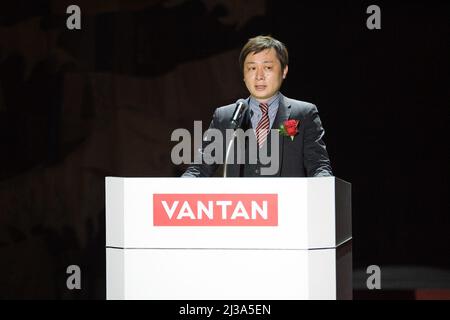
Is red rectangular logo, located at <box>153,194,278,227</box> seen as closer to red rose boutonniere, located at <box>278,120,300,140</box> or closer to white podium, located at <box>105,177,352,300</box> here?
white podium, located at <box>105,177,352,300</box>

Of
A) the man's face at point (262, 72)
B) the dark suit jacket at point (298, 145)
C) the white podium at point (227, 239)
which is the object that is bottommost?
the white podium at point (227, 239)

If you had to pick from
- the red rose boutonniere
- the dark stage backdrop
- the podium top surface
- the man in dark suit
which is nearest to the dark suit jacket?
the man in dark suit

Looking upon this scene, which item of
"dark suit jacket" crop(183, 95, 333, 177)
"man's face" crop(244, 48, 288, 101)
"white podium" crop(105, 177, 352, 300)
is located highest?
"man's face" crop(244, 48, 288, 101)

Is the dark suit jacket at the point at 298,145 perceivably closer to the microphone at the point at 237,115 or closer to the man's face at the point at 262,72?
the man's face at the point at 262,72

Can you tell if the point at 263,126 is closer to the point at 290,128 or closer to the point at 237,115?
the point at 290,128

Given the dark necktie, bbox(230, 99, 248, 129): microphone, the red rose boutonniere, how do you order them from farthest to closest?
1. the dark necktie
2. the red rose boutonniere
3. bbox(230, 99, 248, 129): microphone

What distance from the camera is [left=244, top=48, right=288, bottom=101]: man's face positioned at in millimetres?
3062

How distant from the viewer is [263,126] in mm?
3023

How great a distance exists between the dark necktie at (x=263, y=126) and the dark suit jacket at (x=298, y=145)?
37 mm

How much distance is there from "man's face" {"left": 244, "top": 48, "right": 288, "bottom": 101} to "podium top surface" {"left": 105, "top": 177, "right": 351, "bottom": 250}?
3.25ft

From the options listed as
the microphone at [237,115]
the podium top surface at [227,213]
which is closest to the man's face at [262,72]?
the microphone at [237,115]

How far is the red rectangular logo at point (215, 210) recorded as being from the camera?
2.07 meters

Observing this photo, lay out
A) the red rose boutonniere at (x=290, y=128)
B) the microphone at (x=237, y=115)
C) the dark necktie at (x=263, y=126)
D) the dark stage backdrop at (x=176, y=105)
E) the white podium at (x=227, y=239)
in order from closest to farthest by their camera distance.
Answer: the white podium at (x=227, y=239)
the microphone at (x=237, y=115)
the red rose boutonniere at (x=290, y=128)
the dark necktie at (x=263, y=126)
the dark stage backdrop at (x=176, y=105)

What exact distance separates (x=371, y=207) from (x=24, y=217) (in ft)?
6.40
